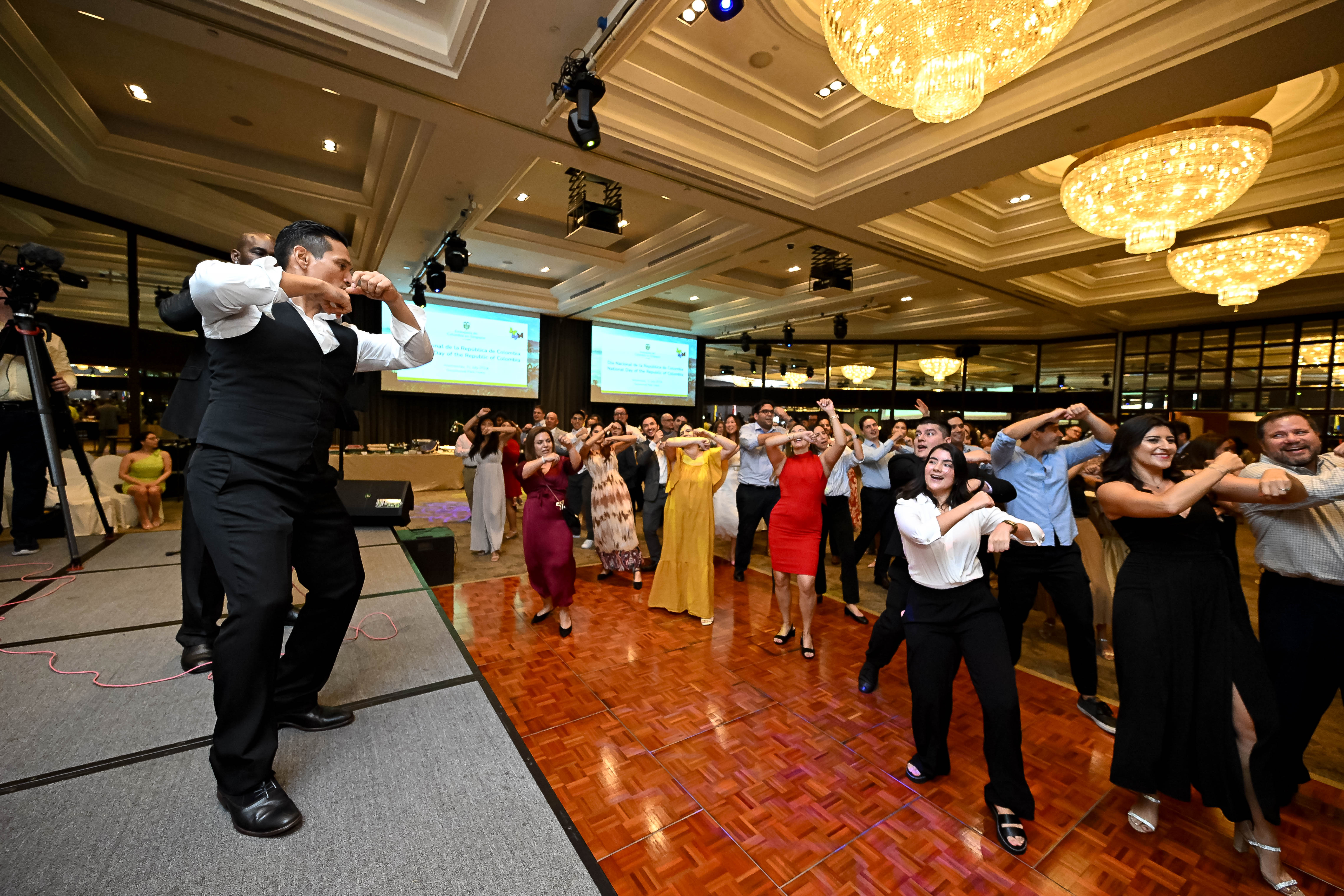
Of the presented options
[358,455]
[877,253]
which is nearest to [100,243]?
[358,455]

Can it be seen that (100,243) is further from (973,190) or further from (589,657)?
(973,190)

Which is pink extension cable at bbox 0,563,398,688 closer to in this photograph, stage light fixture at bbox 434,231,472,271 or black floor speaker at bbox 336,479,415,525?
black floor speaker at bbox 336,479,415,525

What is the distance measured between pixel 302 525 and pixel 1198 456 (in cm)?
437

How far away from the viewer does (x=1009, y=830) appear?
189cm

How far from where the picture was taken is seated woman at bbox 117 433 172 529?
550 cm

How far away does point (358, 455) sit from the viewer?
8211 millimetres

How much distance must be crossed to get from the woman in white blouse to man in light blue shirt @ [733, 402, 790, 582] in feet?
7.34

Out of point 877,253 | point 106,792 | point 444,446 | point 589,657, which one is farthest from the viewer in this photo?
point 444,446

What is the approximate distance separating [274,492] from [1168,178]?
5176mm

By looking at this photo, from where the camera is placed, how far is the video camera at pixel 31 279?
248 centimetres

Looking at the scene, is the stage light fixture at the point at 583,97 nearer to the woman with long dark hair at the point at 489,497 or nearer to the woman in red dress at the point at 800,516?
the woman in red dress at the point at 800,516

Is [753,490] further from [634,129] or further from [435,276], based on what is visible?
[435,276]

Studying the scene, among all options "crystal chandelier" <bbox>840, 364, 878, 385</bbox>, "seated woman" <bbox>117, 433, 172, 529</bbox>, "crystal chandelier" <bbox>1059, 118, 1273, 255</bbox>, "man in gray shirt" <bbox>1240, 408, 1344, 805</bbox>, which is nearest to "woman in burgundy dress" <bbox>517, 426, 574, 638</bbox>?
"man in gray shirt" <bbox>1240, 408, 1344, 805</bbox>

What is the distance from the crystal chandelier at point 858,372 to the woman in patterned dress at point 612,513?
9.56 meters
